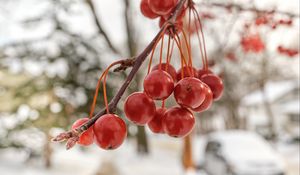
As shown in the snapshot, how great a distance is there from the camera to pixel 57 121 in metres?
10.4

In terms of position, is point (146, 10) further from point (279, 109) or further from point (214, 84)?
point (279, 109)

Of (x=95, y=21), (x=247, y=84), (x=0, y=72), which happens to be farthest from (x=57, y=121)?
(x=247, y=84)

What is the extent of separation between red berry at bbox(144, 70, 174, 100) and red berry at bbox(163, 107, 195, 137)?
84 mm

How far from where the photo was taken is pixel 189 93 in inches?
36.7

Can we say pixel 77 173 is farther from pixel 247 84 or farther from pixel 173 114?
pixel 247 84

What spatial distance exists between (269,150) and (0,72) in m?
8.38

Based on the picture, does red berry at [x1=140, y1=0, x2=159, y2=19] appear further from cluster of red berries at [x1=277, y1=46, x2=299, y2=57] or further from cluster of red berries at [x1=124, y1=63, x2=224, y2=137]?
cluster of red berries at [x1=277, y1=46, x2=299, y2=57]

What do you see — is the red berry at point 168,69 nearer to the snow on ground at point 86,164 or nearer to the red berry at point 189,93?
the red berry at point 189,93

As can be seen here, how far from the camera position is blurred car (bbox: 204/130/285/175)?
33.4ft

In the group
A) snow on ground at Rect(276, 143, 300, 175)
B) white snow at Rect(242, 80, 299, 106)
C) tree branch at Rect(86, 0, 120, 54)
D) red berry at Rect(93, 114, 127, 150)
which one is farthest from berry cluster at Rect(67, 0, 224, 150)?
white snow at Rect(242, 80, 299, 106)

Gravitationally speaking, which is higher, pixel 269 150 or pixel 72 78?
pixel 72 78

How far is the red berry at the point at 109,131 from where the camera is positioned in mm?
854

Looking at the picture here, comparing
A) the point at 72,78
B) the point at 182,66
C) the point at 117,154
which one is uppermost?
the point at 182,66

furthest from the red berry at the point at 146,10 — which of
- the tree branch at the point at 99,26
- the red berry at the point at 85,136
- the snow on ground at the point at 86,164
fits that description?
the tree branch at the point at 99,26
